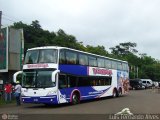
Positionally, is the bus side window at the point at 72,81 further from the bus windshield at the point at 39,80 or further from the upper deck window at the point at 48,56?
the bus windshield at the point at 39,80

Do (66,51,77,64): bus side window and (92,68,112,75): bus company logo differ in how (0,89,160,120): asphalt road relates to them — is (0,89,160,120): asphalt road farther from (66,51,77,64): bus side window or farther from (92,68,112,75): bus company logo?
(92,68,112,75): bus company logo

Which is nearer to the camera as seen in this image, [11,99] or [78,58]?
[78,58]

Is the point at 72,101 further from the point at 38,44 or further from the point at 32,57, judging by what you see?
the point at 38,44

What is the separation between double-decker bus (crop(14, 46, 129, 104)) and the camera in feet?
75.3

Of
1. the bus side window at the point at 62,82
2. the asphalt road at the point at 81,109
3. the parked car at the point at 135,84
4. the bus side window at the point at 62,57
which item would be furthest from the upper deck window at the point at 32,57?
the parked car at the point at 135,84

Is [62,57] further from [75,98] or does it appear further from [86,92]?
[86,92]

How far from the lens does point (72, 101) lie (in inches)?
1003

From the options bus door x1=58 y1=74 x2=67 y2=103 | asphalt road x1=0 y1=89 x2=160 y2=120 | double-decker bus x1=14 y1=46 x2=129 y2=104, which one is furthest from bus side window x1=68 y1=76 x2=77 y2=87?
asphalt road x1=0 y1=89 x2=160 y2=120

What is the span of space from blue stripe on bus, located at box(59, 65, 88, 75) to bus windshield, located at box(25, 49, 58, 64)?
0.78m

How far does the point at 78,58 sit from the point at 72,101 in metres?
3.19

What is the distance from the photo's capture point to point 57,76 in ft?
75.9

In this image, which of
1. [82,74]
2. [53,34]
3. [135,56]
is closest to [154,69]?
[135,56]

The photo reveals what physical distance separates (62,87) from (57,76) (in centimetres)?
105

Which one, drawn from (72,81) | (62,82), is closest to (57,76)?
(62,82)
